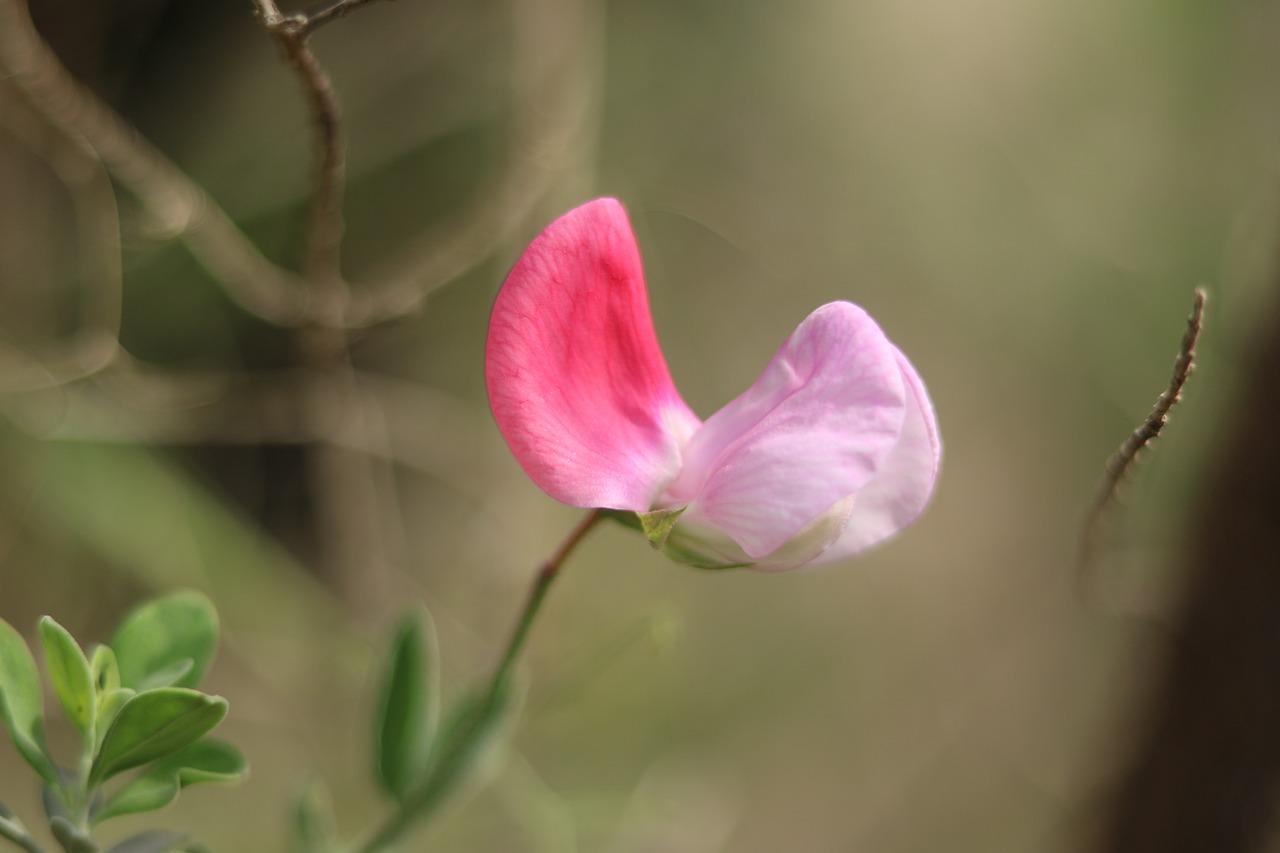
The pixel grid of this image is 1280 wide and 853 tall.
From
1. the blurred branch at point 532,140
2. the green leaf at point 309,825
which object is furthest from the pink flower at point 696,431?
the blurred branch at point 532,140

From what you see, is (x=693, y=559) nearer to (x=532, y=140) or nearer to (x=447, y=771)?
(x=447, y=771)

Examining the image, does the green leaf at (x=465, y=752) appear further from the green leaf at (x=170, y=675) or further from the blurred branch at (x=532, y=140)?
the blurred branch at (x=532, y=140)

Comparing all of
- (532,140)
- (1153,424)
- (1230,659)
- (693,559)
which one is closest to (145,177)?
(532,140)

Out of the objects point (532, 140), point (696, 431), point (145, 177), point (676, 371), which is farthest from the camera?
point (676, 371)

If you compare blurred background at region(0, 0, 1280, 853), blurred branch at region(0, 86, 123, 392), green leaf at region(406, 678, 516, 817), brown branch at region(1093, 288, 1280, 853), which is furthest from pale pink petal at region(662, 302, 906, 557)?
brown branch at region(1093, 288, 1280, 853)

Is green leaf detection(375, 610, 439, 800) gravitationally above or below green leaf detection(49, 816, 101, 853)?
below

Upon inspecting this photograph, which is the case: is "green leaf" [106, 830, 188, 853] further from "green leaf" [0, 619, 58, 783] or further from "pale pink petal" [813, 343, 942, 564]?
"pale pink petal" [813, 343, 942, 564]

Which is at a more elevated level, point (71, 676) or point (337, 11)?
point (337, 11)
